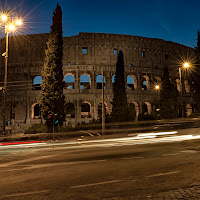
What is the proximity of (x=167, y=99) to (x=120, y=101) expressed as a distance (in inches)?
437

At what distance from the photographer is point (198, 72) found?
33.0 metres

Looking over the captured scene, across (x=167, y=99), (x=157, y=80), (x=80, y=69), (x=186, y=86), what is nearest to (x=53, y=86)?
(x=80, y=69)

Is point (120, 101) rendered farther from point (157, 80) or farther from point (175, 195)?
point (175, 195)

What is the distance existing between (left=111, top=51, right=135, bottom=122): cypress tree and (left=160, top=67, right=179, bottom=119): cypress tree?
30.6 ft

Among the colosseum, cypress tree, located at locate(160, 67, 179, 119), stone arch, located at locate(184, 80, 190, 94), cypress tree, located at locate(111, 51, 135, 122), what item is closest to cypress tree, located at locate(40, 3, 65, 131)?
cypress tree, located at locate(111, 51, 135, 122)

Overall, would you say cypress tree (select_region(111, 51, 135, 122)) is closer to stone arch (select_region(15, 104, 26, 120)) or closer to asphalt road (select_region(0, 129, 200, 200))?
stone arch (select_region(15, 104, 26, 120))

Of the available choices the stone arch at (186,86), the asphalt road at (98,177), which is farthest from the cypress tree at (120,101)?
the stone arch at (186,86)

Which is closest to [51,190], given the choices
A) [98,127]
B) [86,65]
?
[98,127]

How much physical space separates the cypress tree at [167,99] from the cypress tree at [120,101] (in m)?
9.32

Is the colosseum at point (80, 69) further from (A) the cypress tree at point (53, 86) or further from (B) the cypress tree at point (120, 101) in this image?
(A) the cypress tree at point (53, 86)

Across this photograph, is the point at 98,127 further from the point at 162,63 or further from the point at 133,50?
the point at 162,63

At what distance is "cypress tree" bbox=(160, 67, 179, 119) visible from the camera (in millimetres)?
32312

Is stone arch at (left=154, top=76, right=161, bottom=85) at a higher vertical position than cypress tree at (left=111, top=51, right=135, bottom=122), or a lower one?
higher

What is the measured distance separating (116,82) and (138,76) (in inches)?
358
